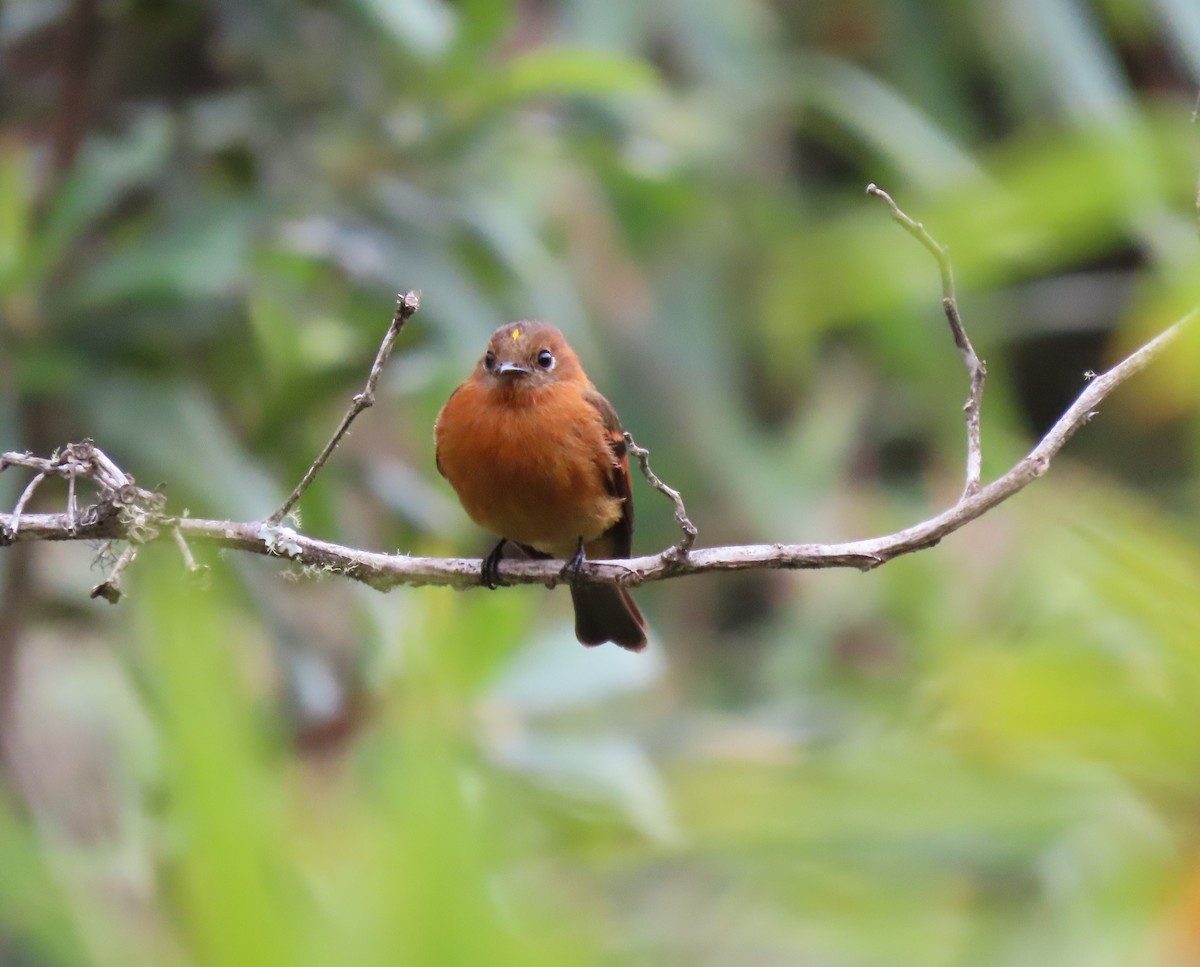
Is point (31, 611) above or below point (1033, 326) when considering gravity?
below

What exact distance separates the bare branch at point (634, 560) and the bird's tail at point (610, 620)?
1675 millimetres

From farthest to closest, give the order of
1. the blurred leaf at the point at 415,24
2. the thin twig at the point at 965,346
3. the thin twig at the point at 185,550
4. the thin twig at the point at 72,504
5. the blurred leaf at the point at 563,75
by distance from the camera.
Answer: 1. the blurred leaf at the point at 563,75
2. the blurred leaf at the point at 415,24
3. the thin twig at the point at 965,346
4. the thin twig at the point at 72,504
5. the thin twig at the point at 185,550

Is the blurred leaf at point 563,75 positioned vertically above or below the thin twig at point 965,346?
above

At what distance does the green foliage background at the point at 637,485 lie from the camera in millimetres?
953

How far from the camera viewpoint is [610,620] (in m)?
4.43

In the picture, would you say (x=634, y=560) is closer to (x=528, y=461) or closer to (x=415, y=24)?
(x=528, y=461)

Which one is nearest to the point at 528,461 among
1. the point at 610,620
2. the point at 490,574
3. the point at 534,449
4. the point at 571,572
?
the point at 534,449

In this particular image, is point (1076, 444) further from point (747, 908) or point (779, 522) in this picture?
point (747, 908)

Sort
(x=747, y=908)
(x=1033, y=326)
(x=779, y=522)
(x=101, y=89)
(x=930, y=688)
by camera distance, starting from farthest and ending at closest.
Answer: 1. (x=1033, y=326)
2. (x=779, y=522)
3. (x=101, y=89)
4. (x=930, y=688)
5. (x=747, y=908)

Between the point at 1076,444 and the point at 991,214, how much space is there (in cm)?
497

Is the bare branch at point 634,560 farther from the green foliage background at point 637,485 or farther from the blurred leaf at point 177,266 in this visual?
the blurred leaf at point 177,266

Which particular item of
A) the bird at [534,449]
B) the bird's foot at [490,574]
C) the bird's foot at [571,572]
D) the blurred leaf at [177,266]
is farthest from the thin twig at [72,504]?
the blurred leaf at [177,266]

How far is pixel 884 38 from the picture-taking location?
7348mm

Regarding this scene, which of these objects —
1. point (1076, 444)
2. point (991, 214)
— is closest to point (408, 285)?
point (991, 214)
